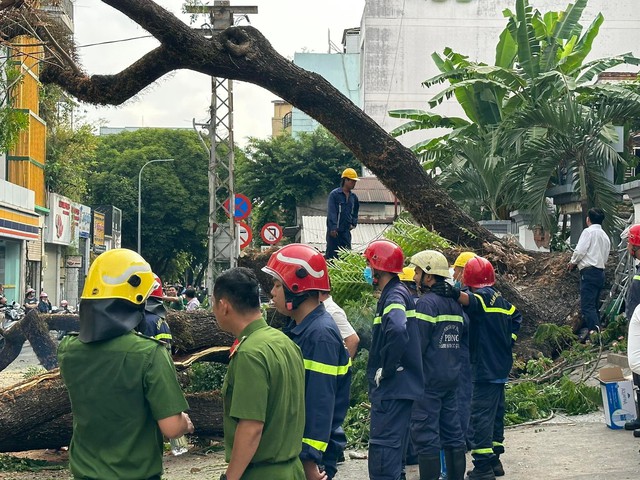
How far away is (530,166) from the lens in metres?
17.5

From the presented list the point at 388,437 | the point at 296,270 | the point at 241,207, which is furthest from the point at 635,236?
the point at 241,207

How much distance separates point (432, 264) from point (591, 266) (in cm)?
558

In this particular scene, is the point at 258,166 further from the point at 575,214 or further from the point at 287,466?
the point at 287,466

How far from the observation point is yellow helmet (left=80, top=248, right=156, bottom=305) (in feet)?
13.0

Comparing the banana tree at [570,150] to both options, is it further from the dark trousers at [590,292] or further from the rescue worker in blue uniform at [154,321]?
the rescue worker in blue uniform at [154,321]

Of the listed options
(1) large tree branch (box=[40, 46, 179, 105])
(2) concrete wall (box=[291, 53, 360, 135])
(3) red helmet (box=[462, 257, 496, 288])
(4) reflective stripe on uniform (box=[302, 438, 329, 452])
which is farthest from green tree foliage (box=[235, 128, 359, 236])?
(4) reflective stripe on uniform (box=[302, 438, 329, 452])

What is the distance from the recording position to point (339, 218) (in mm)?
12945

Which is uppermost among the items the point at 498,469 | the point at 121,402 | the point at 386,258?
the point at 386,258

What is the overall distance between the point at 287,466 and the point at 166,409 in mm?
571

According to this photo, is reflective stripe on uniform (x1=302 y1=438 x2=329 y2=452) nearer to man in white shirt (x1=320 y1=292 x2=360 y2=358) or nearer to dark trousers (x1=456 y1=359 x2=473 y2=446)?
man in white shirt (x1=320 y1=292 x2=360 y2=358)

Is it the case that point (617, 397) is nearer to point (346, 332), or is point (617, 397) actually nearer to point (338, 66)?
point (346, 332)

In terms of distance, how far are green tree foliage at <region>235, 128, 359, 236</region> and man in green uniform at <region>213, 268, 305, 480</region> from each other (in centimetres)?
3882

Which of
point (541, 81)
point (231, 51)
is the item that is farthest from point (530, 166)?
point (231, 51)

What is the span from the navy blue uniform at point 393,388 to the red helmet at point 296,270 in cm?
150
